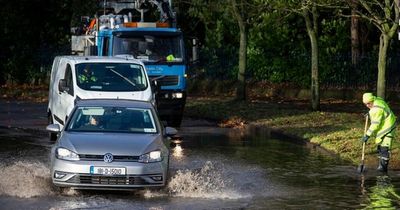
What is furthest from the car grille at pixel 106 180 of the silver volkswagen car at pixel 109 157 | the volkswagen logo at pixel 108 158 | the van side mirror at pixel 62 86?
the van side mirror at pixel 62 86

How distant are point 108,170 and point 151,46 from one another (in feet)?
39.8

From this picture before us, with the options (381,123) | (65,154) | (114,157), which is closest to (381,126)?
(381,123)

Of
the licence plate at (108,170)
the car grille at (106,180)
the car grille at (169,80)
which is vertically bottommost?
the car grille at (106,180)

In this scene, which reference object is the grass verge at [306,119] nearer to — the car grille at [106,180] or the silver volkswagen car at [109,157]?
the silver volkswagen car at [109,157]

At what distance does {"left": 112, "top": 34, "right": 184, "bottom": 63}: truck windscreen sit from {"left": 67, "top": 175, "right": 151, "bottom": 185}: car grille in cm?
1190

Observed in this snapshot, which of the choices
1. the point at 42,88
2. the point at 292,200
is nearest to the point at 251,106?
the point at 42,88

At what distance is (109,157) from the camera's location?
13656 mm

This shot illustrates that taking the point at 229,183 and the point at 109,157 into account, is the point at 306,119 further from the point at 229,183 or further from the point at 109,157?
the point at 109,157

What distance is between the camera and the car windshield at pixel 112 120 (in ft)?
48.7

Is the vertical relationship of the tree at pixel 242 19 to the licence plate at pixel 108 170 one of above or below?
above

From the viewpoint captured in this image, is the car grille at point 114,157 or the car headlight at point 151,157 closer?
the car grille at point 114,157

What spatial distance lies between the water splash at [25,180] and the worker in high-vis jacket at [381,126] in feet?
18.3

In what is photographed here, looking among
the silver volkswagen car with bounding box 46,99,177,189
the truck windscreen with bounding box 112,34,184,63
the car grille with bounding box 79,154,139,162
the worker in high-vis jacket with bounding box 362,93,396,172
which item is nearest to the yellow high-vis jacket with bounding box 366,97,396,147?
the worker in high-vis jacket with bounding box 362,93,396,172

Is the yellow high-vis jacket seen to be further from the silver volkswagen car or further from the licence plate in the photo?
the licence plate
